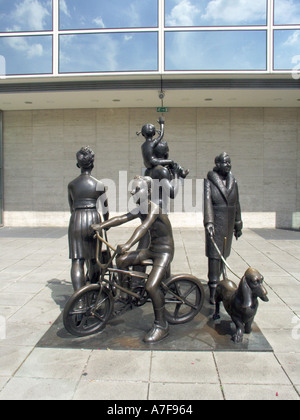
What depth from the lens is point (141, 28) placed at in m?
10.4

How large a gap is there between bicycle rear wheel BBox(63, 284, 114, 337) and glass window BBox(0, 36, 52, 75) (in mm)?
8158

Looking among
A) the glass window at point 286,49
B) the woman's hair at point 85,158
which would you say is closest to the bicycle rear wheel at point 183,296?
the woman's hair at point 85,158

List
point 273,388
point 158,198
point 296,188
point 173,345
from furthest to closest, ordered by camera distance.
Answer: point 296,188 → point 158,198 → point 173,345 → point 273,388

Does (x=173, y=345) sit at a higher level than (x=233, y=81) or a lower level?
lower

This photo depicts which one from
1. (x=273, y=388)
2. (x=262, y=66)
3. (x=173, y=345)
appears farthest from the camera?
(x=262, y=66)

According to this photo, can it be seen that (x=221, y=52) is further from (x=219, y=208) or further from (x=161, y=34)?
(x=219, y=208)

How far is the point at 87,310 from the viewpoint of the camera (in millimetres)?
3775

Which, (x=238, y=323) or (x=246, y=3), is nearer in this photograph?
(x=238, y=323)

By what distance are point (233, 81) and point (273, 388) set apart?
29.6ft

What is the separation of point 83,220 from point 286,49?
27.5ft

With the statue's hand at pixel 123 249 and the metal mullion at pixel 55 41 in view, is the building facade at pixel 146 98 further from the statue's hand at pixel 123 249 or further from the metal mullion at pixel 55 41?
the statue's hand at pixel 123 249

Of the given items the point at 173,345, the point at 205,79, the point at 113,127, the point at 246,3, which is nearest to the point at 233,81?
the point at 205,79
